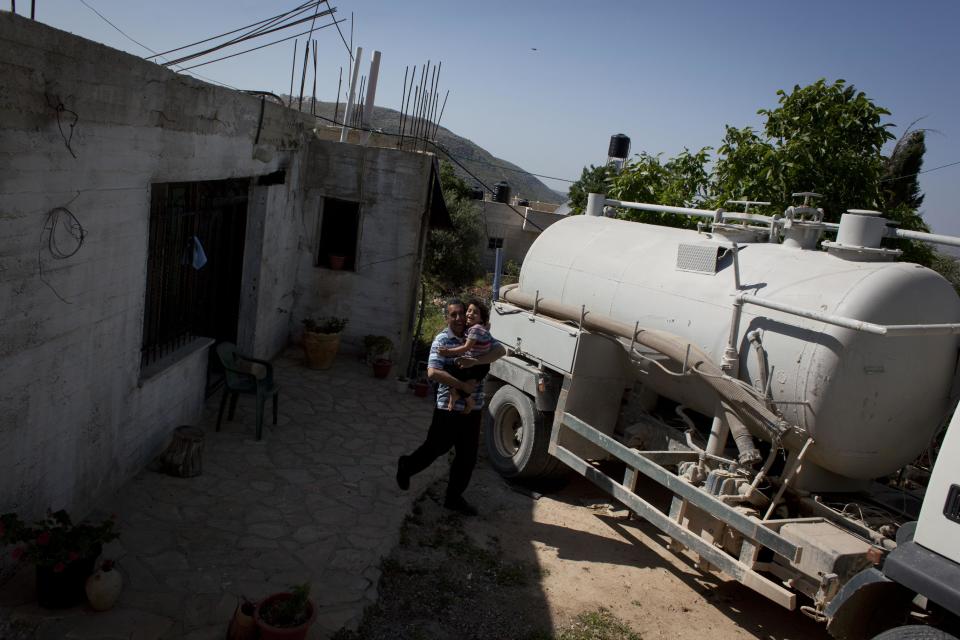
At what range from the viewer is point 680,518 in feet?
17.6

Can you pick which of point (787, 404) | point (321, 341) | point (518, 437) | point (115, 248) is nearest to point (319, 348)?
point (321, 341)

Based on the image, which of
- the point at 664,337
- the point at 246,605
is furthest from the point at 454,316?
the point at 246,605

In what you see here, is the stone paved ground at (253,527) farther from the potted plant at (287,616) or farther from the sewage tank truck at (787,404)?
the sewage tank truck at (787,404)

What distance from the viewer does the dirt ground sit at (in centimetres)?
484

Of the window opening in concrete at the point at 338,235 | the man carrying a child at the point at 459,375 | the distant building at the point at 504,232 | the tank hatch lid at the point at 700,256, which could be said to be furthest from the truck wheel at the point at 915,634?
the distant building at the point at 504,232

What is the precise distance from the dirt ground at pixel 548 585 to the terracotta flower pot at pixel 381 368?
11.3 ft

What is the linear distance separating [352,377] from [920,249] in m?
8.63

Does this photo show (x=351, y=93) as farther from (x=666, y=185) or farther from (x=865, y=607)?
(x=865, y=607)

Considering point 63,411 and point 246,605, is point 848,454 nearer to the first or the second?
point 246,605

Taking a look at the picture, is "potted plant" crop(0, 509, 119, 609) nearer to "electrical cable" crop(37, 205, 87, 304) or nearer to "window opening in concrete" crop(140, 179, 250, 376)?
"electrical cable" crop(37, 205, 87, 304)

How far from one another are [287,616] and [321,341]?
6.20 meters

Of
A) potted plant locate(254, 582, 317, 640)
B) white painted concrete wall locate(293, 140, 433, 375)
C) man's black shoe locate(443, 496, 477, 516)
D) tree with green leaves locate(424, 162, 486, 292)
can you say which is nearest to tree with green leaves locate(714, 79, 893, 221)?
white painted concrete wall locate(293, 140, 433, 375)

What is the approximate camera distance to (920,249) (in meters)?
10.4

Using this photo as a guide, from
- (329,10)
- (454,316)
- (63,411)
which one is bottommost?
(63,411)
